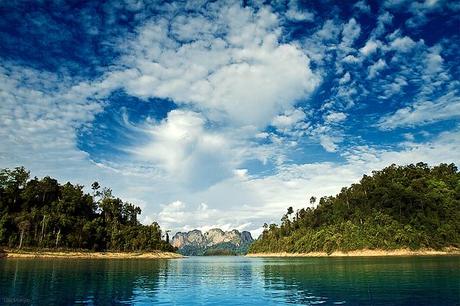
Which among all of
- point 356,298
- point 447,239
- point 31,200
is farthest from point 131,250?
point 356,298

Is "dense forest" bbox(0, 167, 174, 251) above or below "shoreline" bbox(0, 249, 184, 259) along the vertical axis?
above

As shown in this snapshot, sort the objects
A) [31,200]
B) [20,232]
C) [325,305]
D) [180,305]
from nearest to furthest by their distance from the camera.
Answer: [325,305] → [180,305] → [20,232] → [31,200]

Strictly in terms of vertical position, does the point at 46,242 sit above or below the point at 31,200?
below

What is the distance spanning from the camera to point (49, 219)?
16138 cm

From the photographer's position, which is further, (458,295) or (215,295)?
(215,295)

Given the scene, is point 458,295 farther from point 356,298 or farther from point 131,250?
point 131,250

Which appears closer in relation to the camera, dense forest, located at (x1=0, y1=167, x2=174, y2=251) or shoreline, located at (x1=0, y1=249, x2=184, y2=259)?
shoreline, located at (x1=0, y1=249, x2=184, y2=259)

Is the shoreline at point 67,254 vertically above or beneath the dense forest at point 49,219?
beneath

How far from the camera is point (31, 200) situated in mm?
179500

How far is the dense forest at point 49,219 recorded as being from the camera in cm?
15238

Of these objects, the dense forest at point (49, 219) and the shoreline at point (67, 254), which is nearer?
the shoreline at point (67, 254)

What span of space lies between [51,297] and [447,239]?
659 ft

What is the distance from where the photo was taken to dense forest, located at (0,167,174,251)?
5999 inches

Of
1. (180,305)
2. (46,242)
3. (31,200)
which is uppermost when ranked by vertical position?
(31,200)
